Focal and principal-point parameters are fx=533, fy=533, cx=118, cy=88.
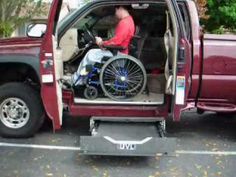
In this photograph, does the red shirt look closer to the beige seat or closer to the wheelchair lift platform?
the beige seat

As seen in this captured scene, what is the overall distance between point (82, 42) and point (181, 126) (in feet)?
6.68

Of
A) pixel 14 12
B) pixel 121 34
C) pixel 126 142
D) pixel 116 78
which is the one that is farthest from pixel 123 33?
pixel 14 12

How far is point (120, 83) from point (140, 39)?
99 centimetres

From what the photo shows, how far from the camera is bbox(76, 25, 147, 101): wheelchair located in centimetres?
721

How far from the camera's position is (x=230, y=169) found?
251 inches

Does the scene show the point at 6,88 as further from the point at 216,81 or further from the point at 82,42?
the point at 216,81

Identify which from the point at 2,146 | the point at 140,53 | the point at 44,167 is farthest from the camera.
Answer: the point at 140,53

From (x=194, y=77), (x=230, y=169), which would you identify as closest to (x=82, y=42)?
(x=194, y=77)

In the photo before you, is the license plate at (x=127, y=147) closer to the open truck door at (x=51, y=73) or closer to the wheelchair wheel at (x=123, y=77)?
the open truck door at (x=51, y=73)

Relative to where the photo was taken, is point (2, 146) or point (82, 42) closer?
point (2, 146)

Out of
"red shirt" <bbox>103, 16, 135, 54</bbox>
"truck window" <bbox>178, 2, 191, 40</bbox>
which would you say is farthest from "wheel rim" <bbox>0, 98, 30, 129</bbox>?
"truck window" <bbox>178, 2, 191, 40</bbox>

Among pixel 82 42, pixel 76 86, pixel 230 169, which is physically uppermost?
pixel 82 42

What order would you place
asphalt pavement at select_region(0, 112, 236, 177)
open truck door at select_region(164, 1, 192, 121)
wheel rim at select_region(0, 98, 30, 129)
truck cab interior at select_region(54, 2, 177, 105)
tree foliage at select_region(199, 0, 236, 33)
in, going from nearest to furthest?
asphalt pavement at select_region(0, 112, 236, 177), open truck door at select_region(164, 1, 192, 121), wheel rim at select_region(0, 98, 30, 129), truck cab interior at select_region(54, 2, 177, 105), tree foliage at select_region(199, 0, 236, 33)

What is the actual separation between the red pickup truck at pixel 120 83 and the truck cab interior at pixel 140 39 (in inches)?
1.1
